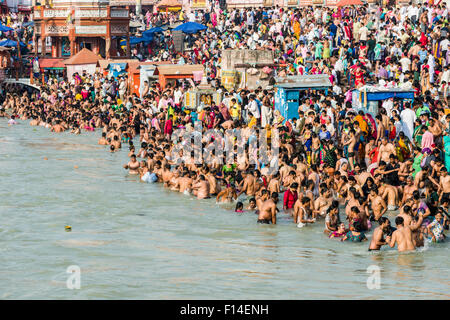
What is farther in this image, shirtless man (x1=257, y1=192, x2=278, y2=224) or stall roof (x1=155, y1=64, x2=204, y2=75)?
stall roof (x1=155, y1=64, x2=204, y2=75)

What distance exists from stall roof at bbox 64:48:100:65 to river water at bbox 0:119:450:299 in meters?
20.0

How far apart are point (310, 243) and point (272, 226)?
1.44 metres

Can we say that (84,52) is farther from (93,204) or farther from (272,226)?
(272,226)

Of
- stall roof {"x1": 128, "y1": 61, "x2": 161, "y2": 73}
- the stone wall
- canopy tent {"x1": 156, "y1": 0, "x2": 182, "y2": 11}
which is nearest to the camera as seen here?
the stone wall

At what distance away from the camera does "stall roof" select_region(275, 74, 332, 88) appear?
22969 mm

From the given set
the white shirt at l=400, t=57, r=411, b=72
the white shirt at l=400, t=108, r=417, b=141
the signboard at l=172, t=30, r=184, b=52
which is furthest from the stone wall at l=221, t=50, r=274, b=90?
the signboard at l=172, t=30, r=184, b=52

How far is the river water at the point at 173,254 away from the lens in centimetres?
1398

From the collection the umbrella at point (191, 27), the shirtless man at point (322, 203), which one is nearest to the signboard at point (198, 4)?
the umbrella at point (191, 27)

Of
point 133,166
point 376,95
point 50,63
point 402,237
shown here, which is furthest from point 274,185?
point 50,63

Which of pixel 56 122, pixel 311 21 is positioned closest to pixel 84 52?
pixel 56 122

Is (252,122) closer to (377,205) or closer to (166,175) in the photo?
(166,175)

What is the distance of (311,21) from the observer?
3384 centimetres

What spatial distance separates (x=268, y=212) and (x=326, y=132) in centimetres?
369

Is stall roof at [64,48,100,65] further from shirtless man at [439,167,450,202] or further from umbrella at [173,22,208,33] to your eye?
shirtless man at [439,167,450,202]
